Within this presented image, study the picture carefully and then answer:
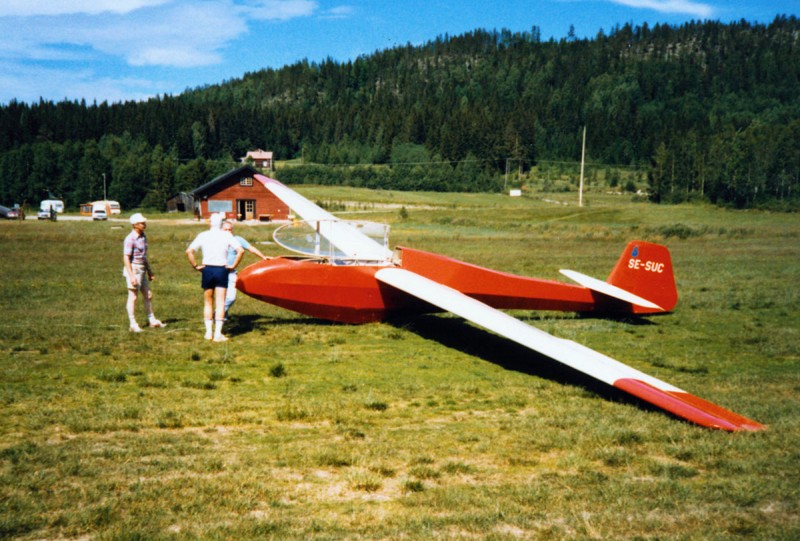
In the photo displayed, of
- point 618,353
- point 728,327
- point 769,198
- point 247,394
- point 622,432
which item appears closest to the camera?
point 622,432

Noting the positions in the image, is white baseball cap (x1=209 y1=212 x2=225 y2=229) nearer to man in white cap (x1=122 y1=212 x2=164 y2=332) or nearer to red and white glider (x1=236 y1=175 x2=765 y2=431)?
red and white glider (x1=236 y1=175 x2=765 y2=431)

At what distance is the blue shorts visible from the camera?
10.9 m

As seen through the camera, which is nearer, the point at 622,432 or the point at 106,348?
the point at 622,432

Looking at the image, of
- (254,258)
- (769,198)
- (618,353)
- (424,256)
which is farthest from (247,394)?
(769,198)

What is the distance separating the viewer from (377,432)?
6879mm

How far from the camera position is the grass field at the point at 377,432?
479 centimetres

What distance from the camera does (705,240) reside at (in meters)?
39.5

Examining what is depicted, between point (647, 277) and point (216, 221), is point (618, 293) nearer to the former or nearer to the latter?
point (647, 277)

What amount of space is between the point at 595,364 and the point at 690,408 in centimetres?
130

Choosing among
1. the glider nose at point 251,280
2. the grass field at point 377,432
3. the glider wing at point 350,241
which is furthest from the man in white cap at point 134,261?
the glider wing at point 350,241

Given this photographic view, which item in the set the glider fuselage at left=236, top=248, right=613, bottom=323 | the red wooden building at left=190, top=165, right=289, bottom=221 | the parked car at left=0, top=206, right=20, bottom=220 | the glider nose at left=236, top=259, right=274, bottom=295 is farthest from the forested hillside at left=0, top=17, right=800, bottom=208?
the glider nose at left=236, top=259, right=274, bottom=295

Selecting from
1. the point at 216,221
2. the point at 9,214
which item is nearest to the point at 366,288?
the point at 216,221

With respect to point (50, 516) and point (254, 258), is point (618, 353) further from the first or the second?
point (254, 258)

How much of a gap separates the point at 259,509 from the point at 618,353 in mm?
8212
